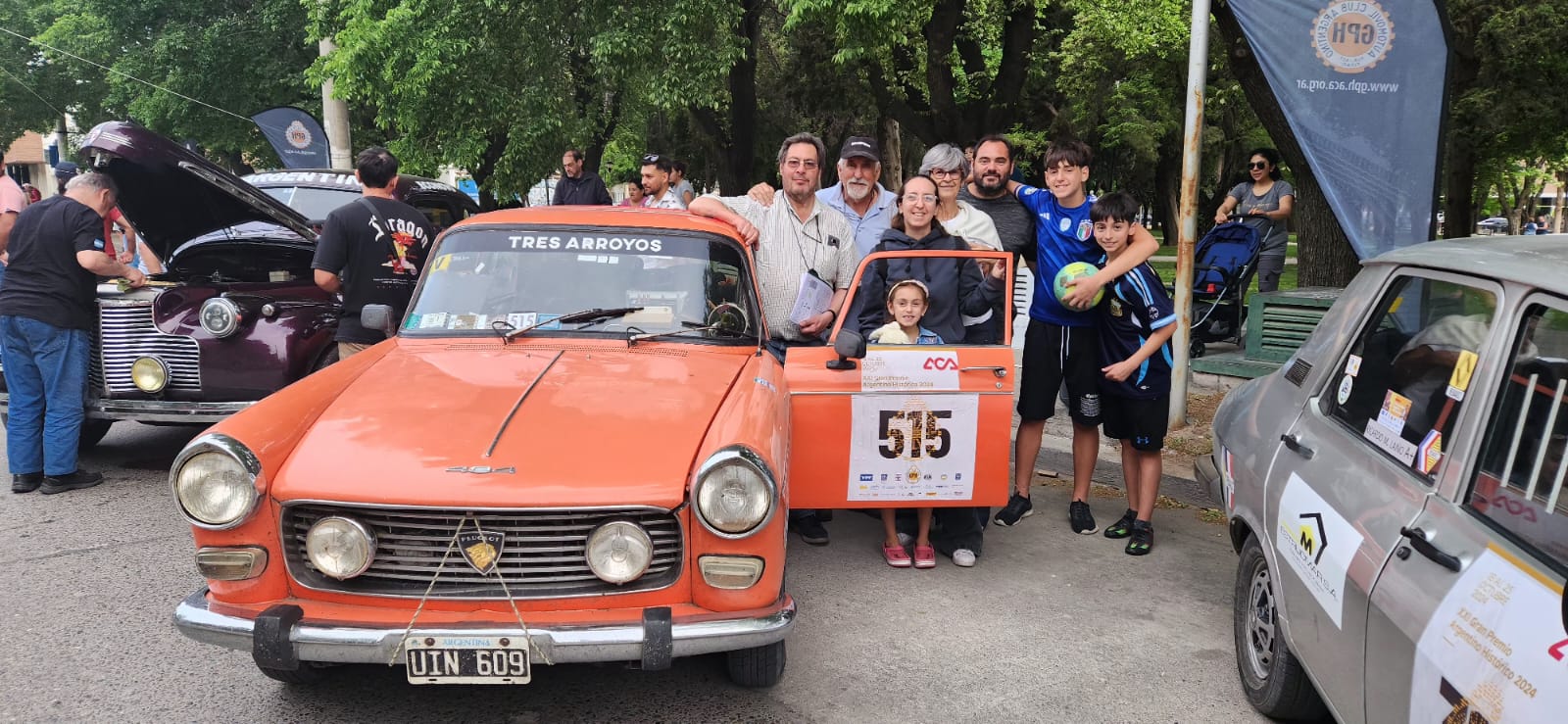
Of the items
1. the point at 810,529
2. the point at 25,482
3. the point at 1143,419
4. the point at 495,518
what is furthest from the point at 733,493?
the point at 25,482

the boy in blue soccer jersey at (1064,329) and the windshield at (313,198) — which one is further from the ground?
the windshield at (313,198)

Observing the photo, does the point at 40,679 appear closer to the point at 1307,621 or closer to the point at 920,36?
the point at 1307,621

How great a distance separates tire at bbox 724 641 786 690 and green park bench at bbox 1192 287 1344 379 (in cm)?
570

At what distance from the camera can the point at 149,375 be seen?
6.16m

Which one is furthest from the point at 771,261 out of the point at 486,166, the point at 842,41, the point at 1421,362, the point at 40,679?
the point at 486,166

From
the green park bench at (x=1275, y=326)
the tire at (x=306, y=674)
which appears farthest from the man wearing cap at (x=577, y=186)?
the tire at (x=306, y=674)

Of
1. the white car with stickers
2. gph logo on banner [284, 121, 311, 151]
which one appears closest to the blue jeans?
the white car with stickers

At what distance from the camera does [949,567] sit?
5117 millimetres

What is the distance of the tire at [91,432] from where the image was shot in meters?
6.93

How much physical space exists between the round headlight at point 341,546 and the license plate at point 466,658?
0.31m

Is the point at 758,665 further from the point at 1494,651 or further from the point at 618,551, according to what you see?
the point at 1494,651

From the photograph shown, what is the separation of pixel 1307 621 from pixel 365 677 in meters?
3.08

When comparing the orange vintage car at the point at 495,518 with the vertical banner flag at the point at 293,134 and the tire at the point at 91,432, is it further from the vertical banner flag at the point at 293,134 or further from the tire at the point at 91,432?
the vertical banner flag at the point at 293,134

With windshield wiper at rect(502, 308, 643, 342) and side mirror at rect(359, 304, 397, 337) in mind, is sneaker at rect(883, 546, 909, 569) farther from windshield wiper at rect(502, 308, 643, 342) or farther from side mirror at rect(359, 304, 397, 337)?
side mirror at rect(359, 304, 397, 337)
